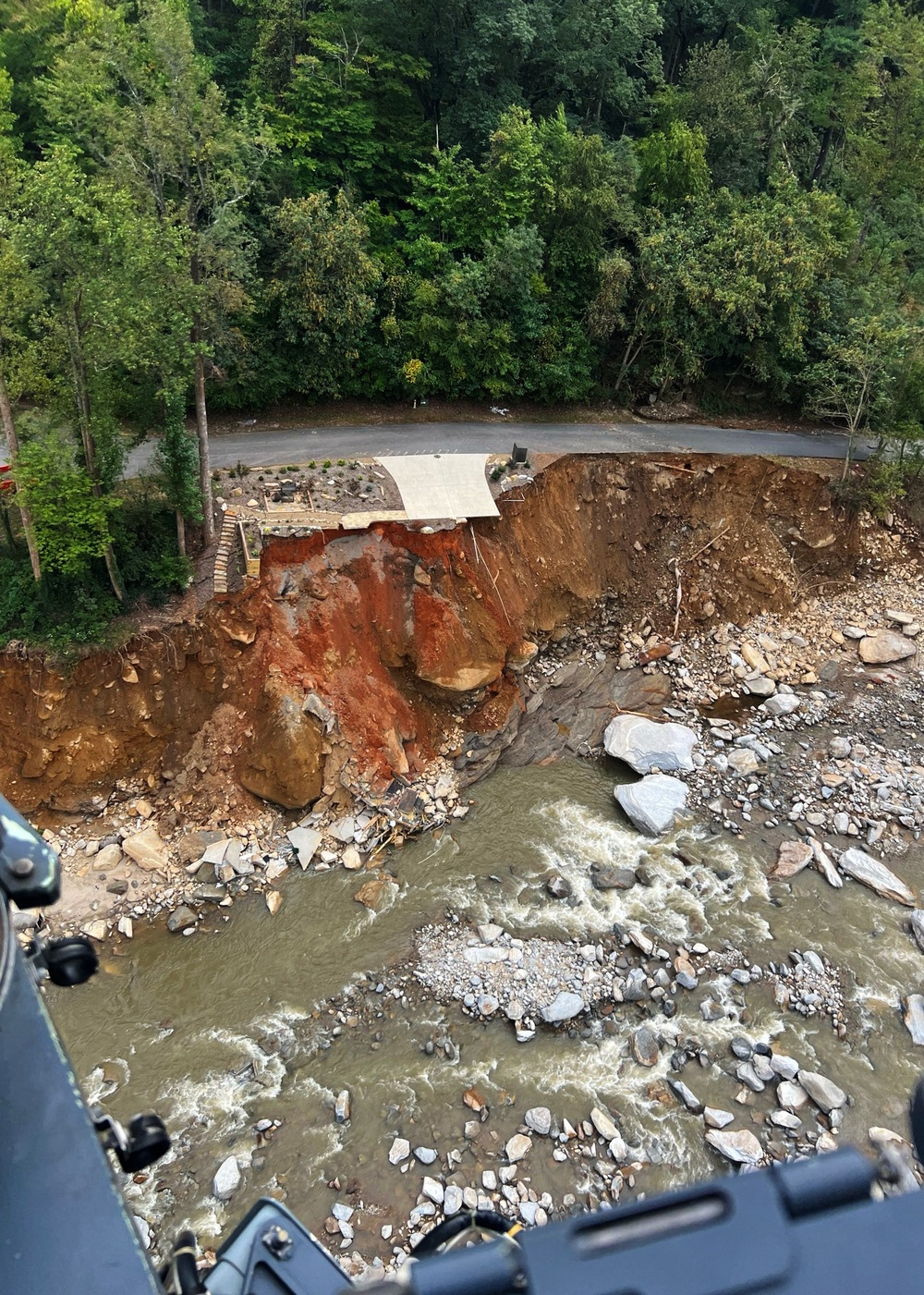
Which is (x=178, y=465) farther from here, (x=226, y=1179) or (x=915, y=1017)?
(x=915, y=1017)

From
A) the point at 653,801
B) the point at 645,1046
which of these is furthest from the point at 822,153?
the point at 645,1046

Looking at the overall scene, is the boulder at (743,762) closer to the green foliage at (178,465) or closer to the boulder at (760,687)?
the boulder at (760,687)

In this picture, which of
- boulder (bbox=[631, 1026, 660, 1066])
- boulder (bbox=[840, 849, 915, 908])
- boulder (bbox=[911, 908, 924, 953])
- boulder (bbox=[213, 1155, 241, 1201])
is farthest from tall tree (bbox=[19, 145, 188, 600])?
boulder (bbox=[911, 908, 924, 953])

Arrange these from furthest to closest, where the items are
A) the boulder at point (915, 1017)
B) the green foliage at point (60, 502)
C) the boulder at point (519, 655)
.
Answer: the boulder at point (519, 655) < the green foliage at point (60, 502) < the boulder at point (915, 1017)

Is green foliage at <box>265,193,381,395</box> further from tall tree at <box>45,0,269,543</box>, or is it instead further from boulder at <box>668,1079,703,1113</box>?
boulder at <box>668,1079,703,1113</box>

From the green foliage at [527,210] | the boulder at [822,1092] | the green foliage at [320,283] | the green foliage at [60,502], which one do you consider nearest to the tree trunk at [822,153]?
the green foliage at [527,210]

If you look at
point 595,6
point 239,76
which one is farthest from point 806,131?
point 239,76

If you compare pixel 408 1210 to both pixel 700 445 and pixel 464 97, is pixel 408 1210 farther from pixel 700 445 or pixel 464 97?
pixel 464 97
